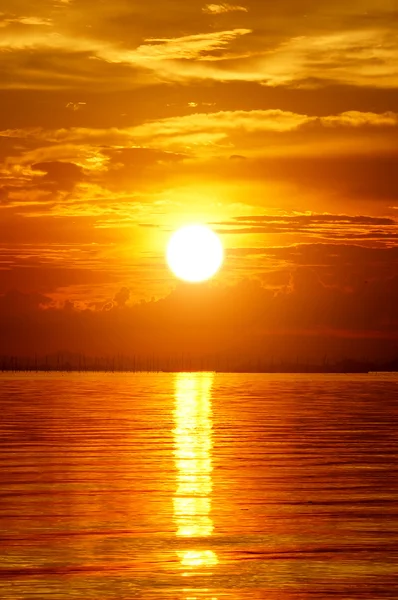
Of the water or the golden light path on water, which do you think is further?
the golden light path on water

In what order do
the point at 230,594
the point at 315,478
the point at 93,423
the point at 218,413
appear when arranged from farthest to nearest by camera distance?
the point at 218,413, the point at 93,423, the point at 315,478, the point at 230,594

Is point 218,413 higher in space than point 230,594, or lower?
higher

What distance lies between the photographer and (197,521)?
1401 inches

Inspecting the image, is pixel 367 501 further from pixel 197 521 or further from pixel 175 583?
pixel 175 583

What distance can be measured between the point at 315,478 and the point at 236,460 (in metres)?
9.09

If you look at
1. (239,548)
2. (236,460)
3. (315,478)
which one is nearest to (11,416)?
(236,460)

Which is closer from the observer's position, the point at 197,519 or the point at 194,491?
the point at 197,519

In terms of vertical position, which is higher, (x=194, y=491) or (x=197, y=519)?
(x=194, y=491)

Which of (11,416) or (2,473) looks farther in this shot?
(11,416)

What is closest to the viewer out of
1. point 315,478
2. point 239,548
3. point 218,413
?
point 239,548

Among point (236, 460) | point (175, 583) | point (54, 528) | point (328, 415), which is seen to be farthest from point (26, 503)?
point (328, 415)

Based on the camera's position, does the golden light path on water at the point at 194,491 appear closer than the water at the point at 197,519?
No

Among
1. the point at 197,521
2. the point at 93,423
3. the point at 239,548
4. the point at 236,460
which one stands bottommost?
the point at 239,548

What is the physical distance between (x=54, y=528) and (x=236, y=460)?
937 inches
